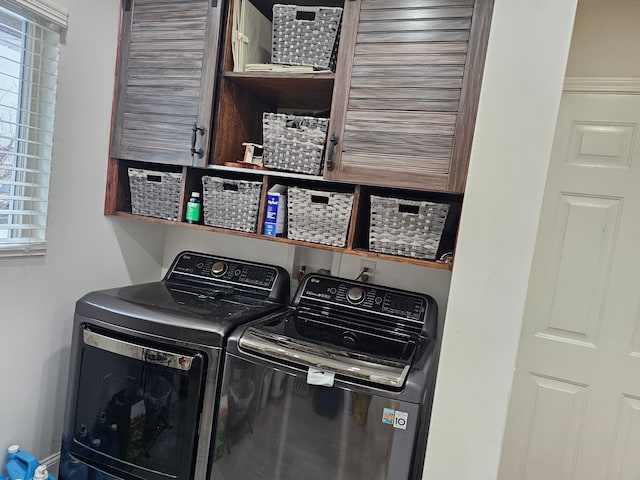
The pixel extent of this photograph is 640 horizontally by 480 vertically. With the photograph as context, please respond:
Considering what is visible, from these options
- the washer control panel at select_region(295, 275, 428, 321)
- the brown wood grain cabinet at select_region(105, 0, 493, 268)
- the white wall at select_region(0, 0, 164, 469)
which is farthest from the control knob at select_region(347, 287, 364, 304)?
the white wall at select_region(0, 0, 164, 469)

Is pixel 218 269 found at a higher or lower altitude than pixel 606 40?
lower

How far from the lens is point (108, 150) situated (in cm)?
192

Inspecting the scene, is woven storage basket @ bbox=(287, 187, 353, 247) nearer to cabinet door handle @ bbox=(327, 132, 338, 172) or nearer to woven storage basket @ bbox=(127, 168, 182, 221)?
cabinet door handle @ bbox=(327, 132, 338, 172)

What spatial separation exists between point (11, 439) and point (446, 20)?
7.68ft

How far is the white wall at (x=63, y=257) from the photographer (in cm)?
166

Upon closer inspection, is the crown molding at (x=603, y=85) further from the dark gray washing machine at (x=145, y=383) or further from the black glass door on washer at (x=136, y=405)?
the black glass door on washer at (x=136, y=405)

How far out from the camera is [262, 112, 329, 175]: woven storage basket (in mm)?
1657

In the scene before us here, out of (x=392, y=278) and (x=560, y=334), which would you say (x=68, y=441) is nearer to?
(x=392, y=278)

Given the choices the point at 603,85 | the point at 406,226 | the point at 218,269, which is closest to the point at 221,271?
the point at 218,269

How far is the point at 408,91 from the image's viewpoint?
4.95 feet

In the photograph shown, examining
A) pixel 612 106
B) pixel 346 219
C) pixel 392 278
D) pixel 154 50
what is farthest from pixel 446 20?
pixel 154 50

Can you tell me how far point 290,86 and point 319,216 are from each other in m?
0.60

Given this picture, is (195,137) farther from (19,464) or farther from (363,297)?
(19,464)

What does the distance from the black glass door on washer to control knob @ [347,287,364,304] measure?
675 mm
